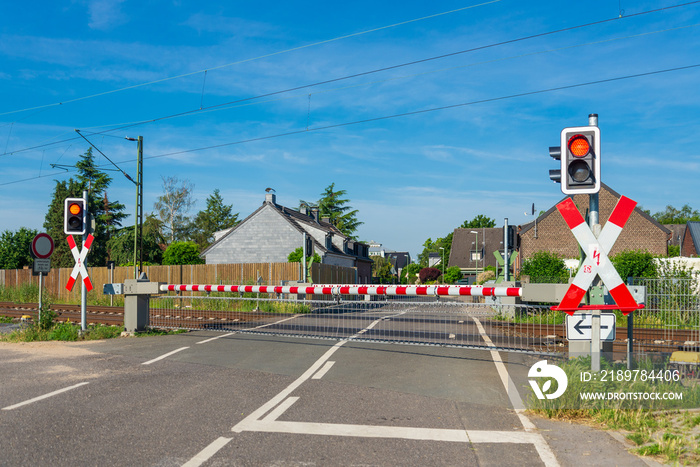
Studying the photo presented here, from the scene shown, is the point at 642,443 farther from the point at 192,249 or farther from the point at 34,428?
the point at 192,249

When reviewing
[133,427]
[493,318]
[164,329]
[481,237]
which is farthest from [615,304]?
[481,237]

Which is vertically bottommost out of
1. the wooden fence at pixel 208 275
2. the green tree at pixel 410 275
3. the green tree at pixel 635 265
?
the green tree at pixel 410 275

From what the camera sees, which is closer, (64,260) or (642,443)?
(642,443)

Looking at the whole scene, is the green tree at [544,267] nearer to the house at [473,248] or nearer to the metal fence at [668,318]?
the metal fence at [668,318]

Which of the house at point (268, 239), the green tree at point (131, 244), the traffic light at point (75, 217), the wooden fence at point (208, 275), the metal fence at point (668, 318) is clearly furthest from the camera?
the green tree at point (131, 244)

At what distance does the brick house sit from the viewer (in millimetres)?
50562

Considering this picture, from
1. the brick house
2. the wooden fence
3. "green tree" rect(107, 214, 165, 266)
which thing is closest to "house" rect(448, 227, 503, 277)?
the brick house

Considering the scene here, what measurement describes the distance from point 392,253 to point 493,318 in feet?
435

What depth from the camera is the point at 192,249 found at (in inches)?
2447

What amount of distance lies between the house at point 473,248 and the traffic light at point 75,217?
72.8 m

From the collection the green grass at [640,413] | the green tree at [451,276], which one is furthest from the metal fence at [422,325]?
the green tree at [451,276]

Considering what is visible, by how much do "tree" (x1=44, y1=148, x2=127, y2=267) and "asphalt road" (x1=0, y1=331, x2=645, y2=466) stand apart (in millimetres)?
52499

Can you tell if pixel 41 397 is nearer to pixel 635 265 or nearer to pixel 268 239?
pixel 635 265

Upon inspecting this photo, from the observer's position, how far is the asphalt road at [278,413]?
4723 millimetres
